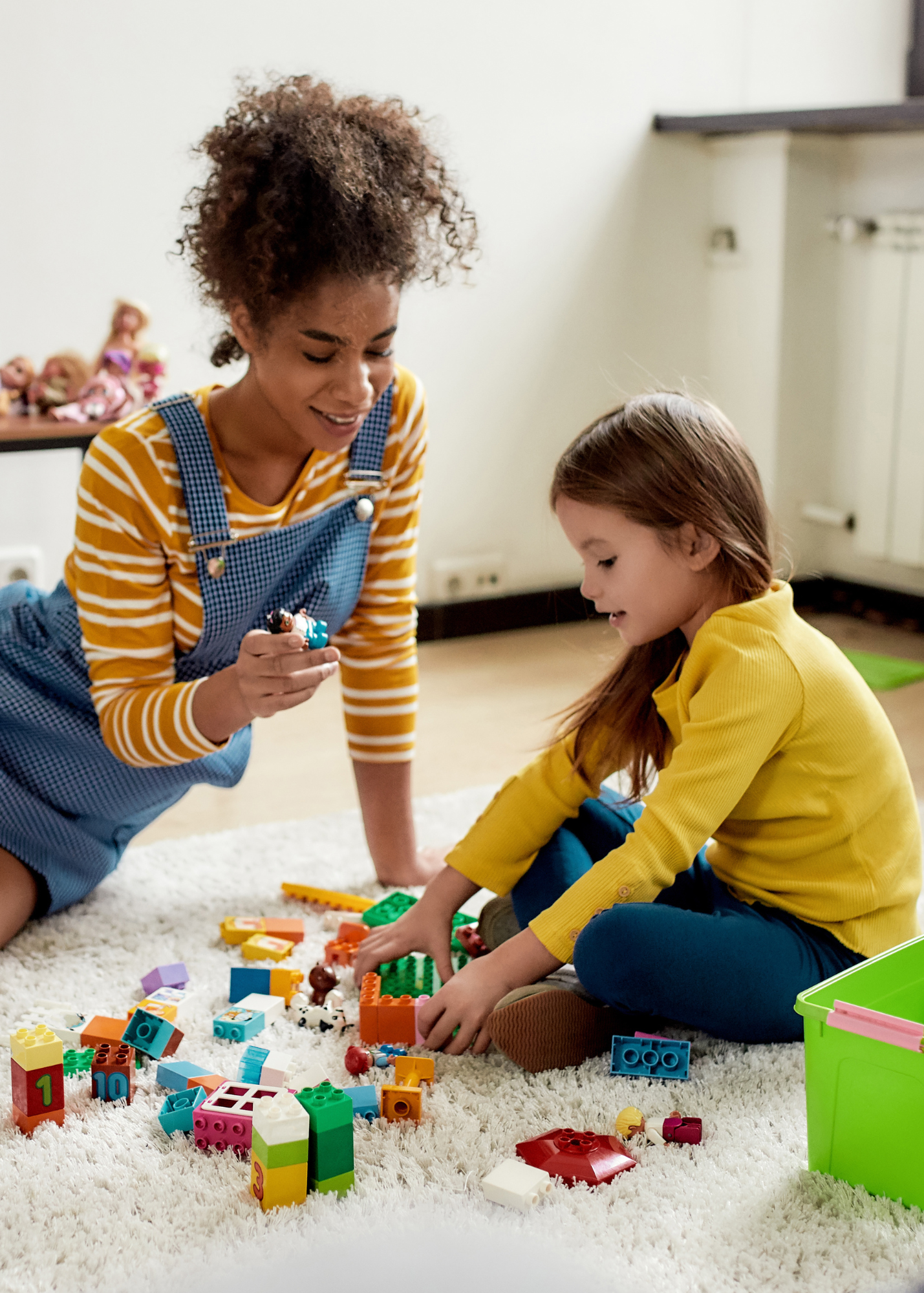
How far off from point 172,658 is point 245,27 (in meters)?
1.32

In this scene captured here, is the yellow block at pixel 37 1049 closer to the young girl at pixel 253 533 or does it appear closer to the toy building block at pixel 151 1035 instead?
the toy building block at pixel 151 1035

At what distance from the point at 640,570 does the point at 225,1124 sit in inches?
19.7

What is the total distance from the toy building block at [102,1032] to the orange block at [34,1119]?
0.33ft

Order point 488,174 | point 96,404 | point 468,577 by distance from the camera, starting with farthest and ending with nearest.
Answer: point 468,577, point 488,174, point 96,404

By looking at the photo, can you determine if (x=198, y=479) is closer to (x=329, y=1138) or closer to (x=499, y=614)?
(x=329, y=1138)

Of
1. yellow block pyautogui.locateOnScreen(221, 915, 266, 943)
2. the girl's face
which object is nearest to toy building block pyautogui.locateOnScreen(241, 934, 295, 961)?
yellow block pyautogui.locateOnScreen(221, 915, 266, 943)

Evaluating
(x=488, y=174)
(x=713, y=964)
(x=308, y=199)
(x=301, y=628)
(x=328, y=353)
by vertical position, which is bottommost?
(x=713, y=964)

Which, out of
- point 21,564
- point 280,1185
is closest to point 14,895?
point 280,1185

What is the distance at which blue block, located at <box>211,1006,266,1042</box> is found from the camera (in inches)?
43.4

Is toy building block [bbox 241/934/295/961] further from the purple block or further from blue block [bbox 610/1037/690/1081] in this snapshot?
blue block [bbox 610/1037/690/1081]

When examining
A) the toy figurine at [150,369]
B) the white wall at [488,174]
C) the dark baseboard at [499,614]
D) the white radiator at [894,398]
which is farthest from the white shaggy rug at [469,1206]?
the white radiator at [894,398]

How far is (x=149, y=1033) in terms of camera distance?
1.07 m

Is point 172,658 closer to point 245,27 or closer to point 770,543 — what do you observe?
point 770,543

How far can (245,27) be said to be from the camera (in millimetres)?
2180
